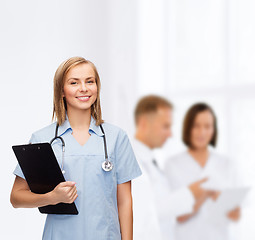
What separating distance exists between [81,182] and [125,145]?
14cm

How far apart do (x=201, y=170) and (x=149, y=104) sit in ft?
1.64

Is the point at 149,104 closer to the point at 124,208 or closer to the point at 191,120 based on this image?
the point at 191,120

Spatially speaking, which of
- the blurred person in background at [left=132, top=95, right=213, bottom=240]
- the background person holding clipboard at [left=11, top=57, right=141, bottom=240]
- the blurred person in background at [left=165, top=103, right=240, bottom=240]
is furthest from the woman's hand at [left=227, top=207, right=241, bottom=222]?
the background person holding clipboard at [left=11, top=57, right=141, bottom=240]

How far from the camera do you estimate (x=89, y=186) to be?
3.20 ft

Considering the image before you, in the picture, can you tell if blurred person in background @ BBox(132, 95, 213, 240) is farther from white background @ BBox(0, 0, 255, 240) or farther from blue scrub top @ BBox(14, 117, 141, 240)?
blue scrub top @ BBox(14, 117, 141, 240)

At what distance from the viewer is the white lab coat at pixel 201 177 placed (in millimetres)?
2549

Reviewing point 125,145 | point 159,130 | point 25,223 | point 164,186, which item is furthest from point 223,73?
point 125,145

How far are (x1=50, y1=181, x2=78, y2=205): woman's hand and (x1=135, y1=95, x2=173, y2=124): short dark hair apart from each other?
5.64 ft

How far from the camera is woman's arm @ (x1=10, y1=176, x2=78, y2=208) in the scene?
917 mm

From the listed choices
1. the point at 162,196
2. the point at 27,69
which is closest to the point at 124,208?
the point at 27,69

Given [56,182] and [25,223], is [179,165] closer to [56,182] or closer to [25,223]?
[25,223]

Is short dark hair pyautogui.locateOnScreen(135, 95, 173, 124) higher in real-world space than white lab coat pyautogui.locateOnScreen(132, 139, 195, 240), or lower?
higher

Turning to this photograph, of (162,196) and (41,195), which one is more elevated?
(41,195)

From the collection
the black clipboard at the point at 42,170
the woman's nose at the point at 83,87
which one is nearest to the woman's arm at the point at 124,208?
the black clipboard at the point at 42,170
